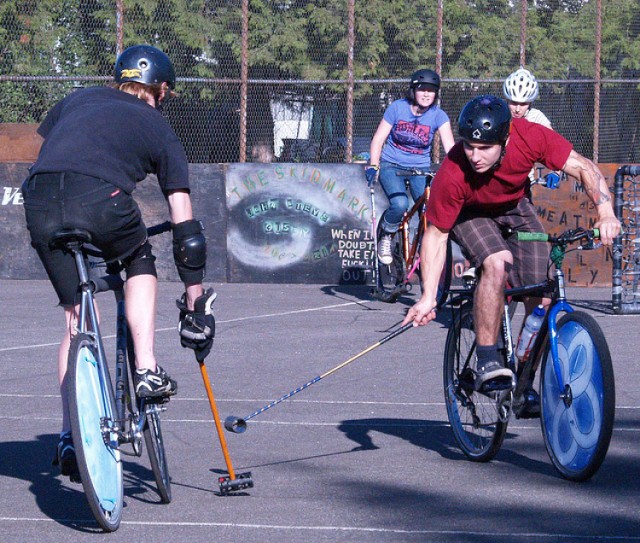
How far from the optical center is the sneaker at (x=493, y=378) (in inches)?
208

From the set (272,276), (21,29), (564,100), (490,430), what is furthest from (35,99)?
(490,430)

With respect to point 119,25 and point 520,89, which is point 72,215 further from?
point 119,25

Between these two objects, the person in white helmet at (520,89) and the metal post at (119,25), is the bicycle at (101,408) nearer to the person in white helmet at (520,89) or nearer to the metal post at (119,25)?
the person in white helmet at (520,89)

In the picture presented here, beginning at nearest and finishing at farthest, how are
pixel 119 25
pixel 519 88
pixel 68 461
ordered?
pixel 68 461, pixel 519 88, pixel 119 25

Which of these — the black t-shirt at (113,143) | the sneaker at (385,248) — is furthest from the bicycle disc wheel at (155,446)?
the sneaker at (385,248)

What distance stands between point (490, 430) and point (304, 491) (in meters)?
1.01

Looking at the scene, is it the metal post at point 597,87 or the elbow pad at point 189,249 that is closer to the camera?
the elbow pad at point 189,249

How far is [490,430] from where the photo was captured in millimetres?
5633

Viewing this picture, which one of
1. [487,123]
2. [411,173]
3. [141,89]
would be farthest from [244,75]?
[141,89]

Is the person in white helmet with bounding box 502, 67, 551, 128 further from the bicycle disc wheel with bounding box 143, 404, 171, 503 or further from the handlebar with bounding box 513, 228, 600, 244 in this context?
the bicycle disc wheel with bounding box 143, 404, 171, 503

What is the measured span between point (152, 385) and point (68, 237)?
67 centimetres

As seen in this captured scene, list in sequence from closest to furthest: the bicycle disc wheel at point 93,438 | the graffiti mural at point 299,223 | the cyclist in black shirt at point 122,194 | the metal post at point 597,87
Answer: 1. the bicycle disc wheel at point 93,438
2. the cyclist in black shirt at point 122,194
3. the graffiti mural at point 299,223
4. the metal post at point 597,87

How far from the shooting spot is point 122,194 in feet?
15.5

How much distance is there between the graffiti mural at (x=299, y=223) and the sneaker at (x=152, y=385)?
8958mm
